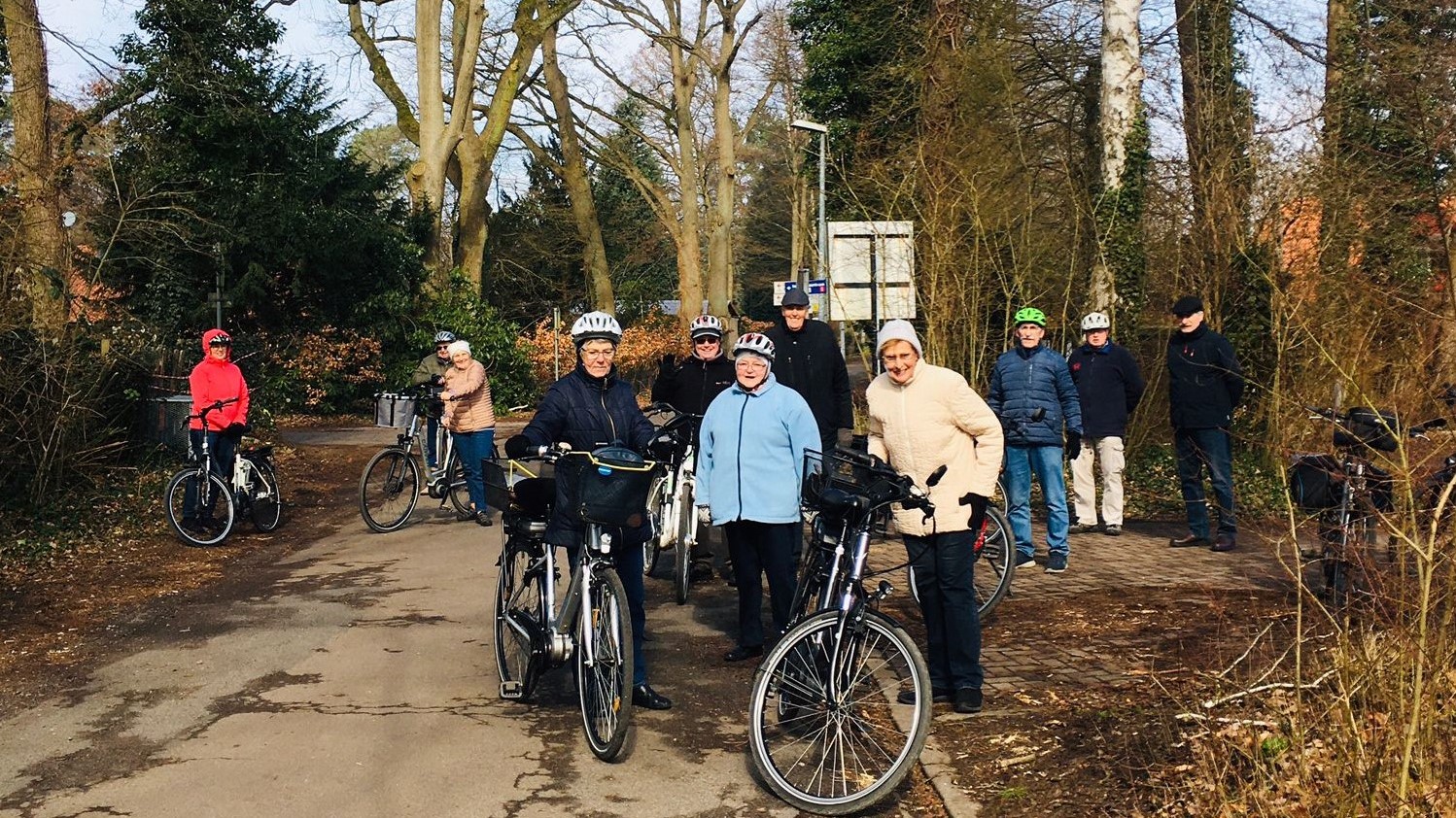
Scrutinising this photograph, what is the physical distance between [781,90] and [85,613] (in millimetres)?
35721

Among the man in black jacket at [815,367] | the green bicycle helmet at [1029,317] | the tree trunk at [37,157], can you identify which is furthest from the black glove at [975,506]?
the tree trunk at [37,157]

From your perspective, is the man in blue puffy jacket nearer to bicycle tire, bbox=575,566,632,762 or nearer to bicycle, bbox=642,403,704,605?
bicycle, bbox=642,403,704,605

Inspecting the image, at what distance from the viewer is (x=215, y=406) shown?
12.2m

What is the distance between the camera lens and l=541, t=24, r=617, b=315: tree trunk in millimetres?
35938

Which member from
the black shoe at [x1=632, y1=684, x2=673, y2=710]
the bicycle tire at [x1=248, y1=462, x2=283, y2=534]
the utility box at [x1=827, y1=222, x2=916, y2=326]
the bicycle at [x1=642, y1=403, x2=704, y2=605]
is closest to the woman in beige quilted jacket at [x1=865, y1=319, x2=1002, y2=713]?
the black shoe at [x1=632, y1=684, x2=673, y2=710]

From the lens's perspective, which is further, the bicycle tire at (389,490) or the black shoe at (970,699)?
the bicycle tire at (389,490)

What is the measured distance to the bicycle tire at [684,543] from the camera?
31.3 feet

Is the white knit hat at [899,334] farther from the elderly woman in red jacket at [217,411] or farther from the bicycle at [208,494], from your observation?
the bicycle at [208,494]

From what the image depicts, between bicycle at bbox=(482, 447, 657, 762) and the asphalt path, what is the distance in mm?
253

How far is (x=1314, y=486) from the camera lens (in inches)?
295

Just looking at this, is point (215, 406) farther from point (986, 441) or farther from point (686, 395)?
point (986, 441)

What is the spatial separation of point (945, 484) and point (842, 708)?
1459mm

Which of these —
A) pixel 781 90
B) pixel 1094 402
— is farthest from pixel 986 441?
pixel 781 90

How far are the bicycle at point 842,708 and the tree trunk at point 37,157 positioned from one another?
10.9 m
